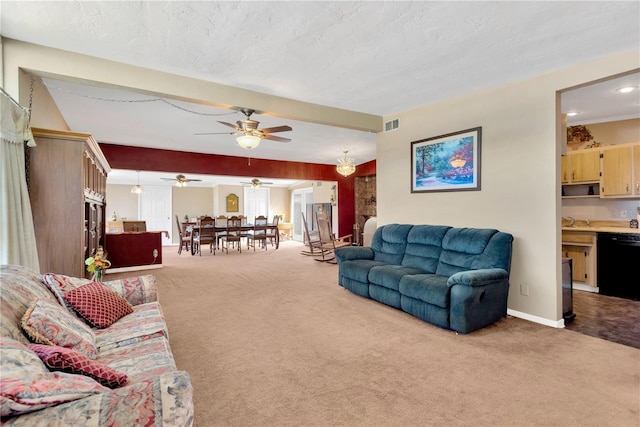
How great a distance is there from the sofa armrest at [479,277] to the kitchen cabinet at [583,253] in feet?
7.39

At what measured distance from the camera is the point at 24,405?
899 mm

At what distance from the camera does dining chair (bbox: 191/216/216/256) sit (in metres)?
8.24

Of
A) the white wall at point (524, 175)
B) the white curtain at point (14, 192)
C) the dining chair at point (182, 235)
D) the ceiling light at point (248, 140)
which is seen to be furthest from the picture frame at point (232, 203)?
the white curtain at point (14, 192)

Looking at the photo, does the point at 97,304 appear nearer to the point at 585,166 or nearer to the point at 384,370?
the point at 384,370

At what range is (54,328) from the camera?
1.46m

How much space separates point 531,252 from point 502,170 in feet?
3.14

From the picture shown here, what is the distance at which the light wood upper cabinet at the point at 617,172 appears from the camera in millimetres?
4141

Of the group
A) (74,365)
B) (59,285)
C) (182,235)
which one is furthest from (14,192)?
(182,235)

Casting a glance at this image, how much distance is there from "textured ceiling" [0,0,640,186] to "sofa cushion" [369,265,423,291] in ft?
7.18

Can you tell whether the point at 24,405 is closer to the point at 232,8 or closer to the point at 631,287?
the point at 232,8

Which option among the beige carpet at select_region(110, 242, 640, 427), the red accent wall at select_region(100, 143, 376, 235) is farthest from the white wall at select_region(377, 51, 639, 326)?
the red accent wall at select_region(100, 143, 376, 235)

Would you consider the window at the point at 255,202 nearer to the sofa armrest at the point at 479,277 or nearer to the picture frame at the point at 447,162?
the picture frame at the point at 447,162

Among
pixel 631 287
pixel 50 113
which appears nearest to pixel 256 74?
pixel 50 113

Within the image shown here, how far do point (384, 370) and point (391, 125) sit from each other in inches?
144
